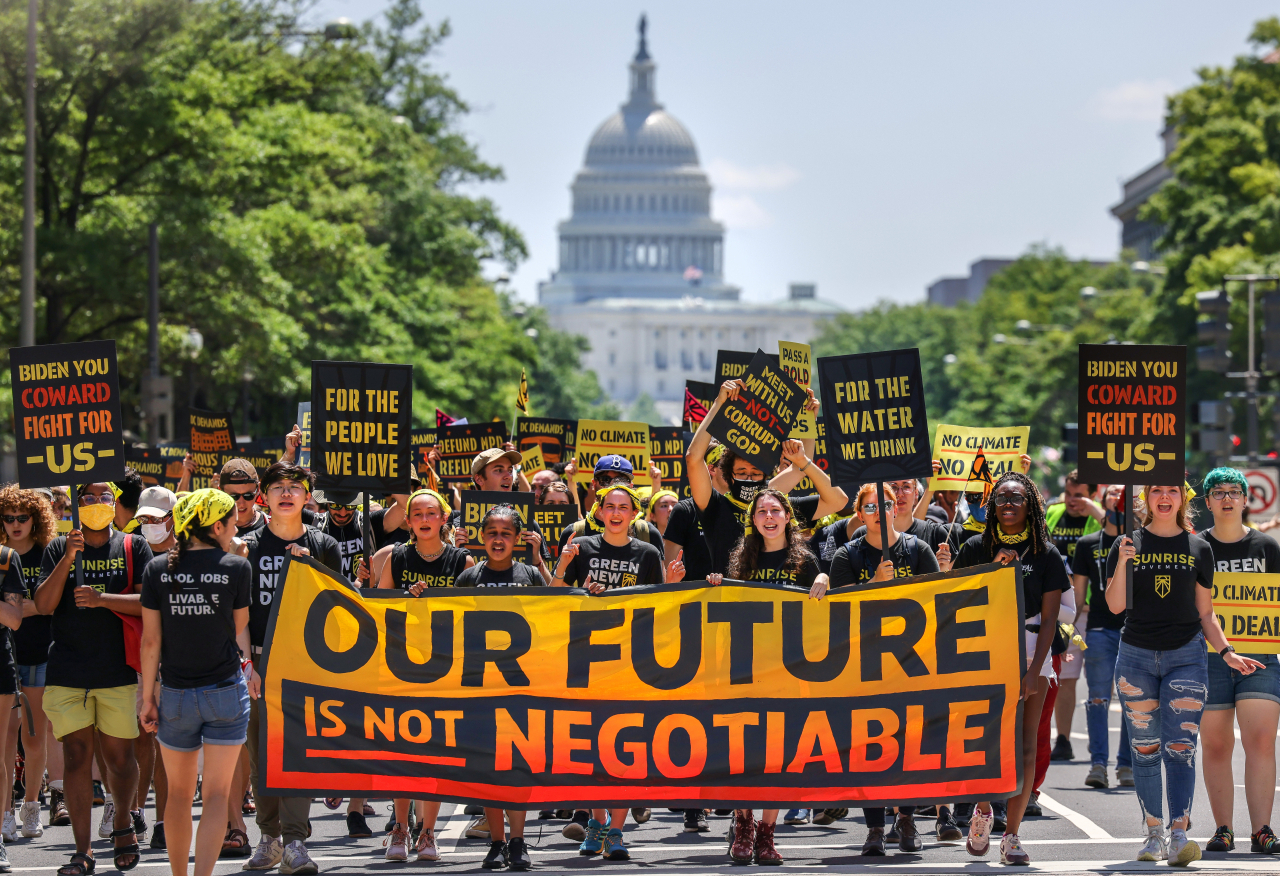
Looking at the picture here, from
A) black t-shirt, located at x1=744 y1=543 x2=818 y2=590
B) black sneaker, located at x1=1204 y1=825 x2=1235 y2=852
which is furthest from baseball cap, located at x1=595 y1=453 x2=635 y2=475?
black sneaker, located at x1=1204 y1=825 x2=1235 y2=852

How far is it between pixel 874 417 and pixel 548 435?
25.7ft

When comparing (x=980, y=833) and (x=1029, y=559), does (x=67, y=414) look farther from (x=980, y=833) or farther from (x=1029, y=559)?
(x=980, y=833)

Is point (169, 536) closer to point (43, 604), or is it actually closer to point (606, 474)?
point (43, 604)

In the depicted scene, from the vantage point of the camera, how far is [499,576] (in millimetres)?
8688

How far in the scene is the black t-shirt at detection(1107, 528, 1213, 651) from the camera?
8531 millimetres

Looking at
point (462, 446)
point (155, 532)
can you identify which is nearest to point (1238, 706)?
point (155, 532)

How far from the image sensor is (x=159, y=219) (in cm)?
2684

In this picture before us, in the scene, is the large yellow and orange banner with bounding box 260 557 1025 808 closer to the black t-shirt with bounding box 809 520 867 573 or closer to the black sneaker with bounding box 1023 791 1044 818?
the black t-shirt with bounding box 809 520 867 573

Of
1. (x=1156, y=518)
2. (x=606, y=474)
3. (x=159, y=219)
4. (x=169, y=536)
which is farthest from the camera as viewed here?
(x=159, y=219)

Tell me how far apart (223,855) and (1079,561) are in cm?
449

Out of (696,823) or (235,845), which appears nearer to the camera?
(235,845)

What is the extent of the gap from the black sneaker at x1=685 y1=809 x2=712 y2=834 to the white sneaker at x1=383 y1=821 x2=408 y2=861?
1.66 metres

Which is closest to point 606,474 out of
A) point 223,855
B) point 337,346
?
point 223,855

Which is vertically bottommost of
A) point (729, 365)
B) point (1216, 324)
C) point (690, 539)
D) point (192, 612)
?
point (192, 612)
